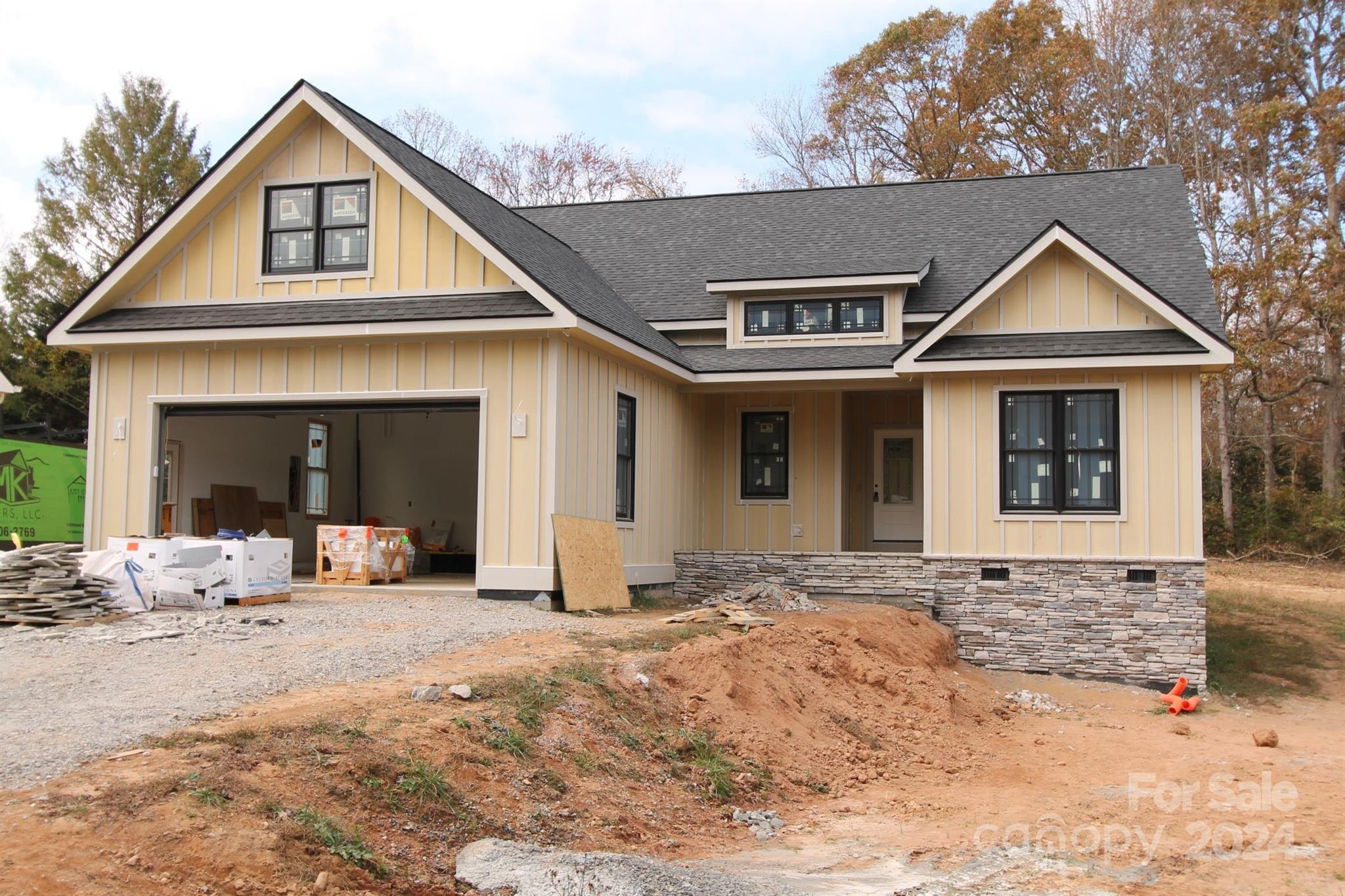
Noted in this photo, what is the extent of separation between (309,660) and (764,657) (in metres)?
4.34

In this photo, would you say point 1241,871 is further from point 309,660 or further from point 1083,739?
point 309,660

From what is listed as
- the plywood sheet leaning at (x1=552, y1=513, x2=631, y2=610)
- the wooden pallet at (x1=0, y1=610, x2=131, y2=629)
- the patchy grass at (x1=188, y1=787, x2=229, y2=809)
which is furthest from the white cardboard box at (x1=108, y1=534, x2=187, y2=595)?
the patchy grass at (x1=188, y1=787, x2=229, y2=809)

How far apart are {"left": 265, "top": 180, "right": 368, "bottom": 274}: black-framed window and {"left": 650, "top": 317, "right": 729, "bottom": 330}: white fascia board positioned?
5284 millimetres

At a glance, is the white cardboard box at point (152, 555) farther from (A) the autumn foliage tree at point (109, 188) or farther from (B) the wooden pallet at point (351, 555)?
(A) the autumn foliage tree at point (109, 188)

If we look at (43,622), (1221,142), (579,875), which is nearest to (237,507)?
(43,622)

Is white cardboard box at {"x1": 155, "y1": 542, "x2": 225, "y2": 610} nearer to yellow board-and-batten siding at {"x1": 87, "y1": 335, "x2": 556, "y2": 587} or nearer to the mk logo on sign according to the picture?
yellow board-and-batten siding at {"x1": 87, "y1": 335, "x2": 556, "y2": 587}

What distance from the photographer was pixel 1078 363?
15.3 metres

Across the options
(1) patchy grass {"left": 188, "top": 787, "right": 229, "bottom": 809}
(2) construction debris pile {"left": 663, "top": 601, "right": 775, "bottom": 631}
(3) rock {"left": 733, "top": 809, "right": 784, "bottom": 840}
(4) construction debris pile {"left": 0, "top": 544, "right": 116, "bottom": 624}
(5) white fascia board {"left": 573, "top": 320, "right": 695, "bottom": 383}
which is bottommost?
(3) rock {"left": 733, "top": 809, "right": 784, "bottom": 840}

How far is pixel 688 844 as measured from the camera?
7.52m

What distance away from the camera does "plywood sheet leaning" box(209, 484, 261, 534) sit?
18.7 m

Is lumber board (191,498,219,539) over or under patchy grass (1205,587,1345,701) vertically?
over

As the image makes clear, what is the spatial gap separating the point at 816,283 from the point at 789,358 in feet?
4.23

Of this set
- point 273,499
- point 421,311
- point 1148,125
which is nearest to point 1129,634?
point 421,311

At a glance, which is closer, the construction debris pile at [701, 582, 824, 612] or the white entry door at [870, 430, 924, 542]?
the construction debris pile at [701, 582, 824, 612]
